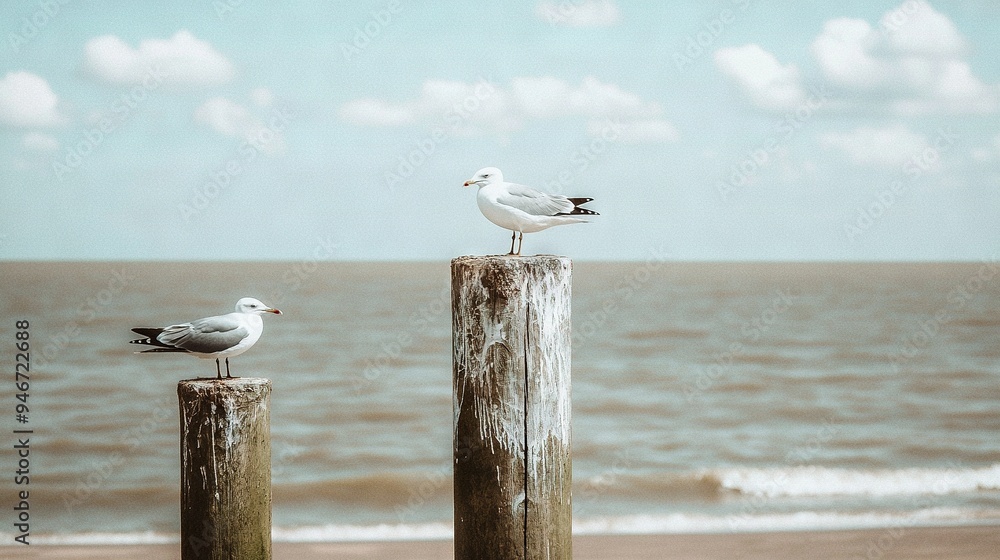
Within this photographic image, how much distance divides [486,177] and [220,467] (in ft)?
5.94

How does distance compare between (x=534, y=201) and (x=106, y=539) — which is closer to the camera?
(x=534, y=201)

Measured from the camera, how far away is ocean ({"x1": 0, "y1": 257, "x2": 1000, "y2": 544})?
35.4 ft

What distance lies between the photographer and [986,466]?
1306 centimetres

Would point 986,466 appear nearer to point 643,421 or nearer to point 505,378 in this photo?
point 643,421

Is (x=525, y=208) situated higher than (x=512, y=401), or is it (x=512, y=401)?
(x=525, y=208)

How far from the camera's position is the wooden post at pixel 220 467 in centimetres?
422

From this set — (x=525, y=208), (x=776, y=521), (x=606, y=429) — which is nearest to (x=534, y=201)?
(x=525, y=208)

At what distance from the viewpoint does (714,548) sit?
910 centimetres

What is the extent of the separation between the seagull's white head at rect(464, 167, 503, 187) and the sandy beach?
5.01 m

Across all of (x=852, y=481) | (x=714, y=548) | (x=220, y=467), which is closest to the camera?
(x=220, y=467)

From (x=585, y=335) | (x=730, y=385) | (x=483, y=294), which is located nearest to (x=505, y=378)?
(x=483, y=294)

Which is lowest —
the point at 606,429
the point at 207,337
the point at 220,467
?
the point at 220,467

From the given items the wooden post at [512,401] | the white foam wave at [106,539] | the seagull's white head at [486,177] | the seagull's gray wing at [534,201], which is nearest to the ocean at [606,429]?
the white foam wave at [106,539]
